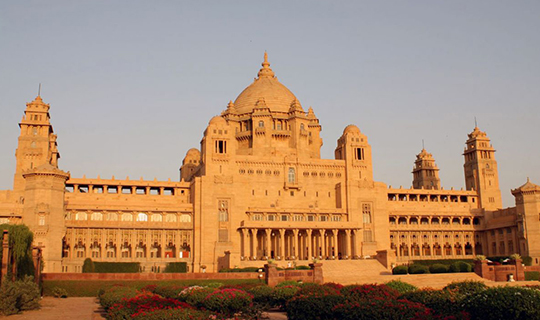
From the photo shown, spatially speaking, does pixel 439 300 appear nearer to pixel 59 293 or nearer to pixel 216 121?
pixel 59 293

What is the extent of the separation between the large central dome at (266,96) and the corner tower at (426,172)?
38.3 meters

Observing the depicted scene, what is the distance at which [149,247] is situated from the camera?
83.2 m

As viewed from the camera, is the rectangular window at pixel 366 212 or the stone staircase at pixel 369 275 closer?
the stone staircase at pixel 369 275

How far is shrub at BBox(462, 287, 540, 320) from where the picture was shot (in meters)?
20.3

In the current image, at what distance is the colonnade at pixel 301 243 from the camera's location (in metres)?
83.5

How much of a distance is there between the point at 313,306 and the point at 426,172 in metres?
107

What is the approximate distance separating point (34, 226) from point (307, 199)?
4161 cm

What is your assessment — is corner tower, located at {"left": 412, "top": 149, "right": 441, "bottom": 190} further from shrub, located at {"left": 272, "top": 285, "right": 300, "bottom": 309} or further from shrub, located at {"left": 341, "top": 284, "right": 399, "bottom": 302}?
shrub, located at {"left": 341, "top": 284, "right": 399, "bottom": 302}

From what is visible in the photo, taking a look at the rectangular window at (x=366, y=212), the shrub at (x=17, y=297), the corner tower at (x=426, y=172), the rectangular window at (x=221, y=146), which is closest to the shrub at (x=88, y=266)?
the rectangular window at (x=221, y=146)

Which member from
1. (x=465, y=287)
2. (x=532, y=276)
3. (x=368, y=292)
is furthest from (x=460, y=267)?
(x=368, y=292)

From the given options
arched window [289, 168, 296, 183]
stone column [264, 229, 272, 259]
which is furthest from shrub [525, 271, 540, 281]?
arched window [289, 168, 296, 183]

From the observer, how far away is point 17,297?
3662 centimetres

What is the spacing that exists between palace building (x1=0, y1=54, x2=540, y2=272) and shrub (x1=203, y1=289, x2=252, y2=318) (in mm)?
45383

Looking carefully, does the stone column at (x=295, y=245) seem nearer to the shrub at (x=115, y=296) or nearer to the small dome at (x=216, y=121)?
the small dome at (x=216, y=121)
